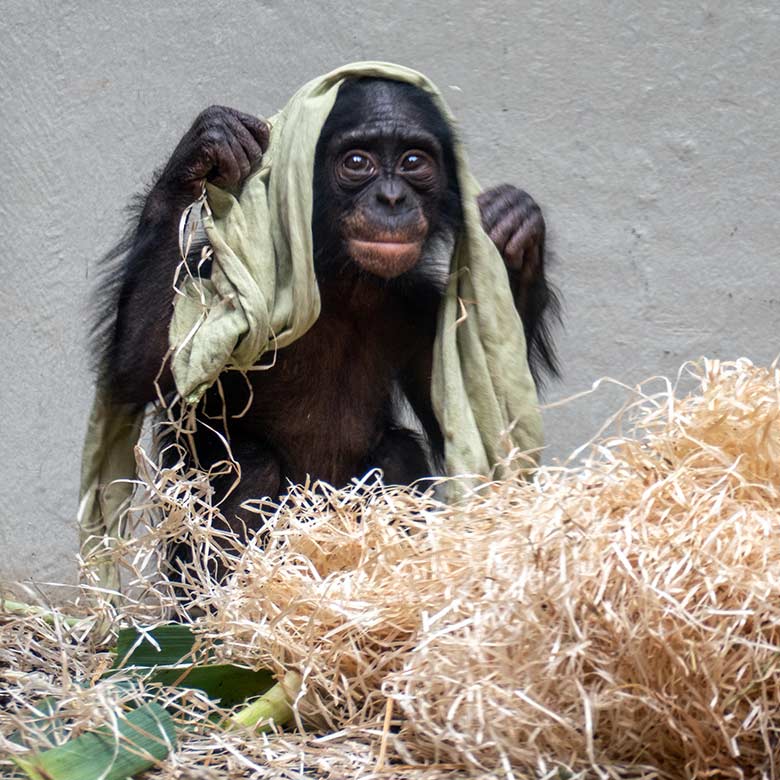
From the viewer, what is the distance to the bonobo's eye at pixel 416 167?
3.21m

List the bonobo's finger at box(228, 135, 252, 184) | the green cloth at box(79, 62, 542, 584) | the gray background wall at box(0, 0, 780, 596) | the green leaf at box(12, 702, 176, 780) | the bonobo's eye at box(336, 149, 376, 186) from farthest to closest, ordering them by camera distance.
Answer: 1. the gray background wall at box(0, 0, 780, 596)
2. the bonobo's eye at box(336, 149, 376, 186)
3. the bonobo's finger at box(228, 135, 252, 184)
4. the green cloth at box(79, 62, 542, 584)
5. the green leaf at box(12, 702, 176, 780)

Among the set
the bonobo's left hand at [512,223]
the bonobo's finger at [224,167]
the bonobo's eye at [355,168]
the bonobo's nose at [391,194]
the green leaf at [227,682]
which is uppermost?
the bonobo's finger at [224,167]

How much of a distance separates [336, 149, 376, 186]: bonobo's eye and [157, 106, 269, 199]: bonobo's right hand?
258mm

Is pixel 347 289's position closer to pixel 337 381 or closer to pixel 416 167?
pixel 337 381

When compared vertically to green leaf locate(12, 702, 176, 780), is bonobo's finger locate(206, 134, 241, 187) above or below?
above

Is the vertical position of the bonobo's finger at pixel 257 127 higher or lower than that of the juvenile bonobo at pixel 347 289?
higher

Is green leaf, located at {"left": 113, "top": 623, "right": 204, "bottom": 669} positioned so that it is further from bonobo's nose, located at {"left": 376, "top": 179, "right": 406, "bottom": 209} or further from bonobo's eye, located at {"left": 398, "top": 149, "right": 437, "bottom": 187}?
bonobo's eye, located at {"left": 398, "top": 149, "right": 437, "bottom": 187}

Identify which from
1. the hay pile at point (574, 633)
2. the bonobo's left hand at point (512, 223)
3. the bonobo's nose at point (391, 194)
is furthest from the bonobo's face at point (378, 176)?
the hay pile at point (574, 633)

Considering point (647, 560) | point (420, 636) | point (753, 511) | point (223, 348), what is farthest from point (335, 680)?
point (223, 348)

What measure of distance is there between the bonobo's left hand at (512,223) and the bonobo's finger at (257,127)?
60 centimetres

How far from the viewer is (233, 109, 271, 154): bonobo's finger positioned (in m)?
2.93

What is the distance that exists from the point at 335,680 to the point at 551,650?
1.32ft

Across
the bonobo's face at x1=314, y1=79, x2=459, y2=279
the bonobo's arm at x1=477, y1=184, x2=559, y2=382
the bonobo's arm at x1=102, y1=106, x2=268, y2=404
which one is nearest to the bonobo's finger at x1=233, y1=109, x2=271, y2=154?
the bonobo's arm at x1=102, y1=106, x2=268, y2=404

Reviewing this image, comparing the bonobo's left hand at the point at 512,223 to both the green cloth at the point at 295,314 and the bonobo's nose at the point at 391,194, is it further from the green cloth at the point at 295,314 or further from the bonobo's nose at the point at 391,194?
the bonobo's nose at the point at 391,194
